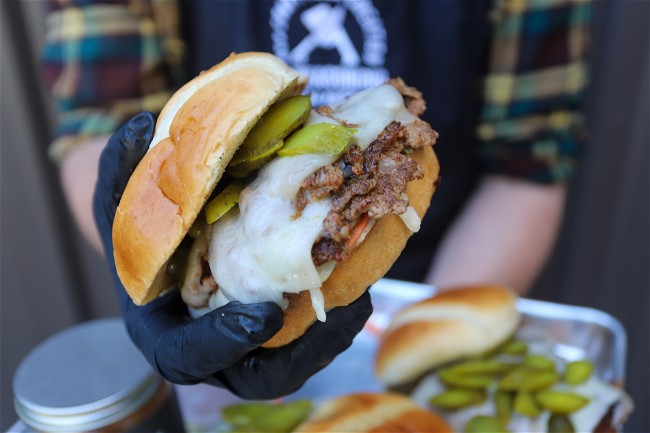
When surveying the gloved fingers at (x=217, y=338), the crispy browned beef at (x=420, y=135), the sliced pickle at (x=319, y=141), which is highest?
the sliced pickle at (x=319, y=141)

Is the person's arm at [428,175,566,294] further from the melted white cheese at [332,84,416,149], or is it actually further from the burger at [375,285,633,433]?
the melted white cheese at [332,84,416,149]

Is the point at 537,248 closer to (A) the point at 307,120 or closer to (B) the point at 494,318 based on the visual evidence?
(B) the point at 494,318

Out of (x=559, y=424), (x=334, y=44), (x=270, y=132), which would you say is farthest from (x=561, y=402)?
(x=334, y=44)

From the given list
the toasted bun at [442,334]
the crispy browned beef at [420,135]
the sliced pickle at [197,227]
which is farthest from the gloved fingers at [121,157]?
the toasted bun at [442,334]

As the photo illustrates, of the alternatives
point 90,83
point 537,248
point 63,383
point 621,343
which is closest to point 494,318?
point 621,343

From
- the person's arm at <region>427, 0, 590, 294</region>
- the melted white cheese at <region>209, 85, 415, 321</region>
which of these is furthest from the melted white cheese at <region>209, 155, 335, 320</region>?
the person's arm at <region>427, 0, 590, 294</region>

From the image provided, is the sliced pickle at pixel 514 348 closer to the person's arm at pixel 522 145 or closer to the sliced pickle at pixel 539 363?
the sliced pickle at pixel 539 363
